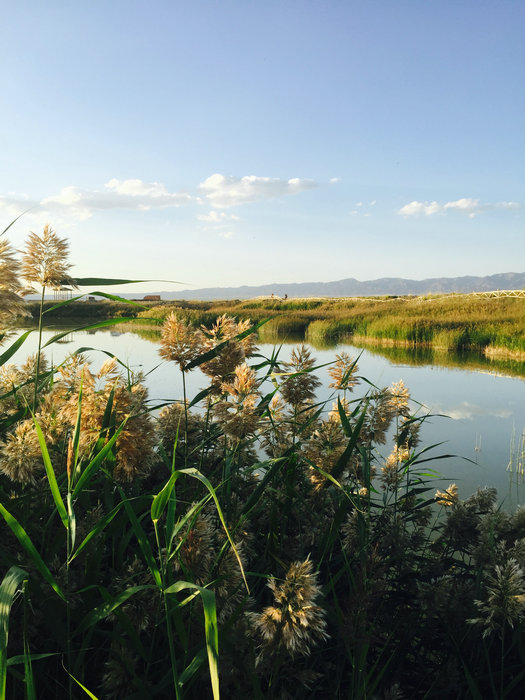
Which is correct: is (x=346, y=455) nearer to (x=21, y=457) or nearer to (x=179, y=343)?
(x=179, y=343)

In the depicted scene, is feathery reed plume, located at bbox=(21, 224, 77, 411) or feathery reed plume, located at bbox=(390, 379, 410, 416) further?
feathery reed plume, located at bbox=(390, 379, 410, 416)

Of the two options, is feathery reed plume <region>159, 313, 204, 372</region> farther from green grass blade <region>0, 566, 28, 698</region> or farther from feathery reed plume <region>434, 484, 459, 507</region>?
feathery reed plume <region>434, 484, 459, 507</region>

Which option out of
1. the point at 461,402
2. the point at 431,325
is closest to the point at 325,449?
the point at 461,402

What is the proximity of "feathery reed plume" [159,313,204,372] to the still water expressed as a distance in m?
0.60

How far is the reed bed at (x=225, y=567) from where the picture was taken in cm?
129

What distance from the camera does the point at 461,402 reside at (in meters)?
11.6

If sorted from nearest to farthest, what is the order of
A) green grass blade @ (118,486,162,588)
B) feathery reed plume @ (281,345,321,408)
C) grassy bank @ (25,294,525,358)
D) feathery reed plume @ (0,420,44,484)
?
green grass blade @ (118,486,162,588) < feathery reed plume @ (0,420,44,484) < feathery reed plume @ (281,345,321,408) < grassy bank @ (25,294,525,358)

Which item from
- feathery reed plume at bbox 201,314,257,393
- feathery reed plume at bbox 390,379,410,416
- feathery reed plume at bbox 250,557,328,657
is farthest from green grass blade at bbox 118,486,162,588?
feathery reed plume at bbox 390,379,410,416

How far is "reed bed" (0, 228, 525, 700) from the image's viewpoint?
4.23 ft

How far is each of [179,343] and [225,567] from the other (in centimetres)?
99

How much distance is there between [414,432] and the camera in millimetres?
2975

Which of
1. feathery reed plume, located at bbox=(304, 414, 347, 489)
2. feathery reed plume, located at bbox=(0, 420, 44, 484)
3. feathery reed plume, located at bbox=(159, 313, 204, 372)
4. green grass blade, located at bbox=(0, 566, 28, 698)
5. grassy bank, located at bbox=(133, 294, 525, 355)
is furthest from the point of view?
grassy bank, located at bbox=(133, 294, 525, 355)

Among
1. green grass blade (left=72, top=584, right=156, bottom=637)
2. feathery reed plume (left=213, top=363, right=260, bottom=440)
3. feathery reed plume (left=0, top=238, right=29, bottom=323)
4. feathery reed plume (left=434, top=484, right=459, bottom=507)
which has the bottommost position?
feathery reed plume (left=434, top=484, right=459, bottom=507)

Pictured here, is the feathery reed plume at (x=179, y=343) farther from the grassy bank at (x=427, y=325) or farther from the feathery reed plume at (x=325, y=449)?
the grassy bank at (x=427, y=325)
